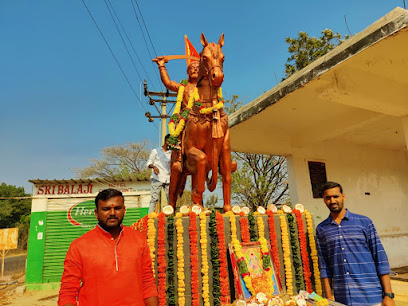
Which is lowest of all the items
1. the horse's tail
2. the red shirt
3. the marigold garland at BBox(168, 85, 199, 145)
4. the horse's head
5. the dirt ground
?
the dirt ground

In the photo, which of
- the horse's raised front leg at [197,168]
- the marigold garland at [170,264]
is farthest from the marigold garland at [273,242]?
the marigold garland at [170,264]

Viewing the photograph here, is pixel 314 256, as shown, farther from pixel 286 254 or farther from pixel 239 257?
A: pixel 239 257

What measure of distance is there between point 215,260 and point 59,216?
873cm

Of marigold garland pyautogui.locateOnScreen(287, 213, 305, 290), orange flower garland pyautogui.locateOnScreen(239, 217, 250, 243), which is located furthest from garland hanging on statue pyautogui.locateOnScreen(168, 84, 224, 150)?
marigold garland pyautogui.locateOnScreen(287, 213, 305, 290)

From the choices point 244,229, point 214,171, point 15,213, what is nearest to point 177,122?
point 214,171

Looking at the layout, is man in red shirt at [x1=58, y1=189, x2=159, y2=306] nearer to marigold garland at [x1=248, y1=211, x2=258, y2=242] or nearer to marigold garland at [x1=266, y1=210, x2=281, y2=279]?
marigold garland at [x1=248, y1=211, x2=258, y2=242]

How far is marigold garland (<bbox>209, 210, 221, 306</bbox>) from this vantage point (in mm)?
3426

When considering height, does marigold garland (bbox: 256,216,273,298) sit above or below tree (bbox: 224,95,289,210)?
below

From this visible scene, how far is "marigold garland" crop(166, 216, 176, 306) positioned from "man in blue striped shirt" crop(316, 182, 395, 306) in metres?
1.66

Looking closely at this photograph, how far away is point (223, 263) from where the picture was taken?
353cm

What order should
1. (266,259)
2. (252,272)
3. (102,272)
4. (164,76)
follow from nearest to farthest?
(102,272), (252,272), (266,259), (164,76)

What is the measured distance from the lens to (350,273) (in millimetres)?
2633

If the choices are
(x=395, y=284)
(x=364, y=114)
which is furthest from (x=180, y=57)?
(x=395, y=284)

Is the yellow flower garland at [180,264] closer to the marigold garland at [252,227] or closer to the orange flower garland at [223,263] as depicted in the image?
the orange flower garland at [223,263]
